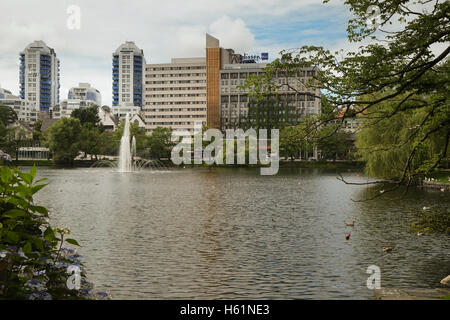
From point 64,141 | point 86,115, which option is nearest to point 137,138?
point 64,141

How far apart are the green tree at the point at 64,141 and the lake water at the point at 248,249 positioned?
309 ft

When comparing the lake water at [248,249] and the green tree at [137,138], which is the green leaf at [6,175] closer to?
the lake water at [248,249]

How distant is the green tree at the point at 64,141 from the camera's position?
421 feet

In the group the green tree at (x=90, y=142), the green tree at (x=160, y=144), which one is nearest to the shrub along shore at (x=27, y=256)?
the green tree at (x=90, y=142)

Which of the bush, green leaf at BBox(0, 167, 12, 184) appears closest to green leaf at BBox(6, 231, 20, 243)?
the bush

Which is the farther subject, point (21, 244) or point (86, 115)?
point (86, 115)

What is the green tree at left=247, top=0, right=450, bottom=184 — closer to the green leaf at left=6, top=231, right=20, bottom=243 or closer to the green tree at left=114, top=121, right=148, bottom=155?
the green leaf at left=6, top=231, right=20, bottom=243

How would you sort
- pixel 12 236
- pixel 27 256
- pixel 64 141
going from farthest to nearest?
1. pixel 64 141
2. pixel 27 256
3. pixel 12 236

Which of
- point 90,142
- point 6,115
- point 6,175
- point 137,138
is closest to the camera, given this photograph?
point 6,175

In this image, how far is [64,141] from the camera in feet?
426

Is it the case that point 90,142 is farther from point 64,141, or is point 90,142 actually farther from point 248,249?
point 248,249

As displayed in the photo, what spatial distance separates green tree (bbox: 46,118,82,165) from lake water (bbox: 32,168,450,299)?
9416cm

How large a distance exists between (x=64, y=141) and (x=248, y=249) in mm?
117179

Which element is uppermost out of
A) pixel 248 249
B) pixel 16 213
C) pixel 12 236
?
pixel 16 213
